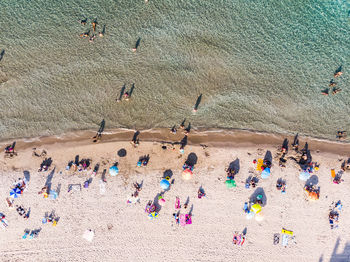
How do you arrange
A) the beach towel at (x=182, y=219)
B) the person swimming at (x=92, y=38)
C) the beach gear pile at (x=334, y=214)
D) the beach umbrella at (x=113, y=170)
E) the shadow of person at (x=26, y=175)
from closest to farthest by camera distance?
the beach umbrella at (x=113, y=170) < the beach gear pile at (x=334, y=214) < the beach towel at (x=182, y=219) < the shadow of person at (x=26, y=175) < the person swimming at (x=92, y=38)

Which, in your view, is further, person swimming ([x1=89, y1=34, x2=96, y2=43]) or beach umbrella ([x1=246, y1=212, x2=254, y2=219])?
person swimming ([x1=89, y1=34, x2=96, y2=43])

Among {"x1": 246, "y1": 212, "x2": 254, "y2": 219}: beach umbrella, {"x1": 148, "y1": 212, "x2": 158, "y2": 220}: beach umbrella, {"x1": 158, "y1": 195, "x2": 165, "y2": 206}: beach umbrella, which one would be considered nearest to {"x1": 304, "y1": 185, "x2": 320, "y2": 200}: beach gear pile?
{"x1": 246, "y1": 212, "x2": 254, "y2": 219}: beach umbrella

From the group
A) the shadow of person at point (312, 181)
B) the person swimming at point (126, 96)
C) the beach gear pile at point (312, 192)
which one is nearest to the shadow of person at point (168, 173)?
the person swimming at point (126, 96)

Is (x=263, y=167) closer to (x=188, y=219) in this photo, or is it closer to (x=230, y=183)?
(x=230, y=183)

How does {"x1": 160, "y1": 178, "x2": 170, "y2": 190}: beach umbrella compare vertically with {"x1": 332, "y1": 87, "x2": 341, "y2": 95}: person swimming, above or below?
below

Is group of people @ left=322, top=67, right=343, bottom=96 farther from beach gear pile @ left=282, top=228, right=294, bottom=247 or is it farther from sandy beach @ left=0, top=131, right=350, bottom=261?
beach gear pile @ left=282, top=228, right=294, bottom=247

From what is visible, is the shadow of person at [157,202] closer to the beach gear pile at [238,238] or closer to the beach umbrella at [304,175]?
the beach gear pile at [238,238]
